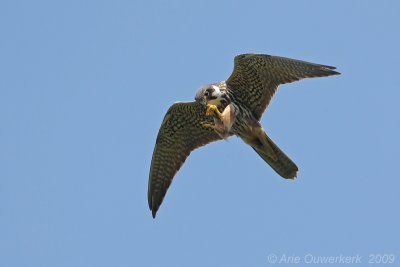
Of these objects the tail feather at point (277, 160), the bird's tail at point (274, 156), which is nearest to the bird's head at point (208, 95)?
the bird's tail at point (274, 156)

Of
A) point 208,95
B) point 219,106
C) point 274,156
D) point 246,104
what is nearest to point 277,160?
point 274,156

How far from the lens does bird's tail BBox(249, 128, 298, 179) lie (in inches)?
555

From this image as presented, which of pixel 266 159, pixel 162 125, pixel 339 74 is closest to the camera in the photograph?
pixel 339 74

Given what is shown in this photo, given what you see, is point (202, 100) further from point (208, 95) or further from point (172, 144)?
point (172, 144)

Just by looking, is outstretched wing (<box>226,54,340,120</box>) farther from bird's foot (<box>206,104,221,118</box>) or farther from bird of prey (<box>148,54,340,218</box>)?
bird's foot (<box>206,104,221,118</box>)

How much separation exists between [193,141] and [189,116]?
52 cm

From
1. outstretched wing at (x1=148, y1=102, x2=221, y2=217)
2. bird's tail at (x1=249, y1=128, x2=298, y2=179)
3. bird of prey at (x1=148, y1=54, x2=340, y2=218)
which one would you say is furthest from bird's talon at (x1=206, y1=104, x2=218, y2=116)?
outstretched wing at (x1=148, y1=102, x2=221, y2=217)

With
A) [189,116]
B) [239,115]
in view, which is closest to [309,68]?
[239,115]

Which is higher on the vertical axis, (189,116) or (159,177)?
(189,116)

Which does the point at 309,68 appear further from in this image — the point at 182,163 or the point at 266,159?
the point at 182,163

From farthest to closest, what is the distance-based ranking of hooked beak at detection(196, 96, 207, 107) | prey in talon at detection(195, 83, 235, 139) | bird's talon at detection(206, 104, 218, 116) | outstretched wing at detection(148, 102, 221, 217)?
outstretched wing at detection(148, 102, 221, 217) < hooked beak at detection(196, 96, 207, 107) < prey in talon at detection(195, 83, 235, 139) < bird's talon at detection(206, 104, 218, 116)

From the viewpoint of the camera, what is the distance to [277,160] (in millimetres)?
14195

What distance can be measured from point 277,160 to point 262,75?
4.79 feet

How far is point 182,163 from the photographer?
1539 cm
